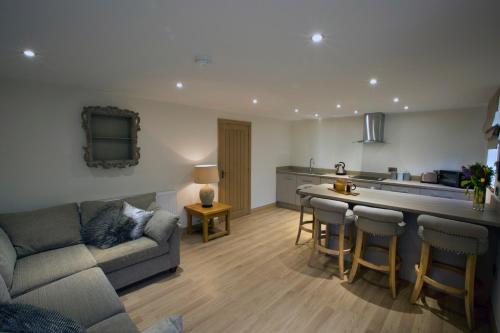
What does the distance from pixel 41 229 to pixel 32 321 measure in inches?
74.5

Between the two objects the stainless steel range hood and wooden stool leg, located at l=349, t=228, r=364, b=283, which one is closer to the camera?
wooden stool leg, located at l=349, t=228, r=364, b=283

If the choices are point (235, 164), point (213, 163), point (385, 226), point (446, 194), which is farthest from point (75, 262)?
point (446, 194)

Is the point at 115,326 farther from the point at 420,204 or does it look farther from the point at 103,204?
the point at 420,204

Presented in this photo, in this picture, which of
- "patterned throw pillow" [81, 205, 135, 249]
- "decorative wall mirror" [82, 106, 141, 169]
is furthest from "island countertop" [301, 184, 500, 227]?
"decorative wall mirror" [82, 106, 141, 169]

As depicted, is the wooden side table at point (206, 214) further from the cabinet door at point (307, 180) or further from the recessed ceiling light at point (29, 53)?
the recessed ceiling light at point (29, 53)

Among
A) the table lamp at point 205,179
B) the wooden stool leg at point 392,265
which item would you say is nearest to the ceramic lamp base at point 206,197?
the table lamp at point 205,179

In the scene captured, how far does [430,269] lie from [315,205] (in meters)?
1.37

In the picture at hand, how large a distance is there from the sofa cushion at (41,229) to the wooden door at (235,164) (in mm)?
2651

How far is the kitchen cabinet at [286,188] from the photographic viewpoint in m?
5.95

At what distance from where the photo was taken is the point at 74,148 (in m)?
3.08

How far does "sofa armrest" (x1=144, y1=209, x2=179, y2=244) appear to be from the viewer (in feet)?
9.31

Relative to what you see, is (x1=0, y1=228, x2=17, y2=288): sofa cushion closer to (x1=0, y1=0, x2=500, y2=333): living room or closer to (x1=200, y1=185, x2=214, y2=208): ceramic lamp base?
(x1=0, y1=0, x2=500, y2=333): living room

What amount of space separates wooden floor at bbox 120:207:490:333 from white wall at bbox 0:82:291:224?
1.39 metres

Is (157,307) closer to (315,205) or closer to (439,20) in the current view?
(315,205)
